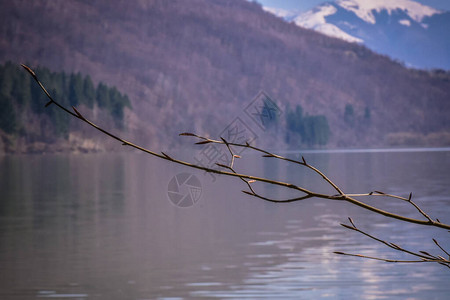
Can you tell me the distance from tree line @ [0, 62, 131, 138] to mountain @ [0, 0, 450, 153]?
951 centimetres

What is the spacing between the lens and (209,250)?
15.9 m

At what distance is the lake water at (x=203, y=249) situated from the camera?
11406 millimetres

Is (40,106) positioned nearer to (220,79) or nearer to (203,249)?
(220,79)

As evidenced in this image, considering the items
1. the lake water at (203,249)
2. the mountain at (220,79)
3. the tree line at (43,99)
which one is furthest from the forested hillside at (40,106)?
the lake water at (203,249)

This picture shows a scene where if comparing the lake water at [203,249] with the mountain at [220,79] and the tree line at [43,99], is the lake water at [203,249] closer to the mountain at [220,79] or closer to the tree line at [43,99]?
the tree line at [43,99]

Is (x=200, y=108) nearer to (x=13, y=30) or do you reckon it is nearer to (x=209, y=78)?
(x=209, y=78)

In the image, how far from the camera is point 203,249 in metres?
16.0

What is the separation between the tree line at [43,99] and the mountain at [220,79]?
31.2ft

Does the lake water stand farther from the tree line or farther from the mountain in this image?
the mountain

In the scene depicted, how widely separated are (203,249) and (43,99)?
294ft

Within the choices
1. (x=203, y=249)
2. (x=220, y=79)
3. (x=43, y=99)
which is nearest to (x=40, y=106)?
(x=43, y=99)

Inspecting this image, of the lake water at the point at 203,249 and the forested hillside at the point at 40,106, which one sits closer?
the lake water at the point at 203,249

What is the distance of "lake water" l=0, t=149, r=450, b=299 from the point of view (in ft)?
37.4

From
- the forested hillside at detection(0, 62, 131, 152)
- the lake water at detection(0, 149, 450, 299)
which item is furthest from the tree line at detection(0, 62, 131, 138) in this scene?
the lake water at detection(0, 149, 450, 299)
